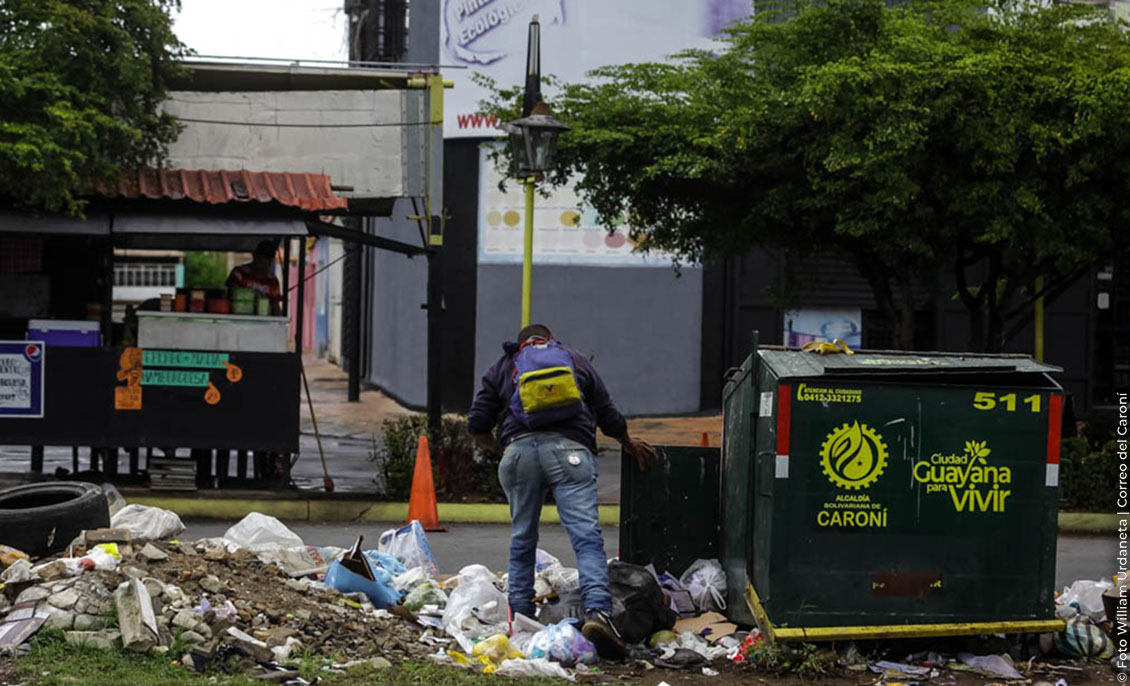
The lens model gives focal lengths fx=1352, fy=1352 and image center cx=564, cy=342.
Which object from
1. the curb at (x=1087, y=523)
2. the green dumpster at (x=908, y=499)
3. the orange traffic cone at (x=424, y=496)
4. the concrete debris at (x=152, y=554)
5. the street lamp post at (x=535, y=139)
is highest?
the street lamp post at (x=535, y=139)

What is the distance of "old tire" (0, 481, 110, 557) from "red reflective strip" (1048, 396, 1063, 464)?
5.51 metres

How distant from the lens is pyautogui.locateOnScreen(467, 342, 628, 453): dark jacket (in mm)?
7473

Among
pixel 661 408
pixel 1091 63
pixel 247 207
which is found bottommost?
pixel 661 408

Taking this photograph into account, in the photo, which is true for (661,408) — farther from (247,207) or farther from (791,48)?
(247,207)

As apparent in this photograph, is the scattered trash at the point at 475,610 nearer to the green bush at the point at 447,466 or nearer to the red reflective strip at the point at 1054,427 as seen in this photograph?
the red reflective strip at the point at 1054,427

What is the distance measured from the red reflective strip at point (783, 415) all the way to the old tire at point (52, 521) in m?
4.19

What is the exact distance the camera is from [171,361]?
42.4 feet

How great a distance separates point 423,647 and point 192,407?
6.59 metres

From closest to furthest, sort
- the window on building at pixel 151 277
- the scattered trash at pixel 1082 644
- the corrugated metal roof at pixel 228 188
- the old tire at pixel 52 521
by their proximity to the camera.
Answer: the scattered trash at pixel 1082 644
the old tire at pixel 52 521
the corrugated metal roof at pixel 228 188
the window on building at pixel 151 277

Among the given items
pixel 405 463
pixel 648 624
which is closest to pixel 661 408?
pixel 405 463

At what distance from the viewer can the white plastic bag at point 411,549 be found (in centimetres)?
884

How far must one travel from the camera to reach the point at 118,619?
653 centimetres

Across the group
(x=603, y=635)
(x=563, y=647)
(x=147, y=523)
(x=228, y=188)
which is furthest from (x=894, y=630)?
(x=228, y=188)

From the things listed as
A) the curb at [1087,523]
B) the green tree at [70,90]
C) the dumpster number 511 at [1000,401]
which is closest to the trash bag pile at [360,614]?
the dumpster number 511 at [1000,401]
